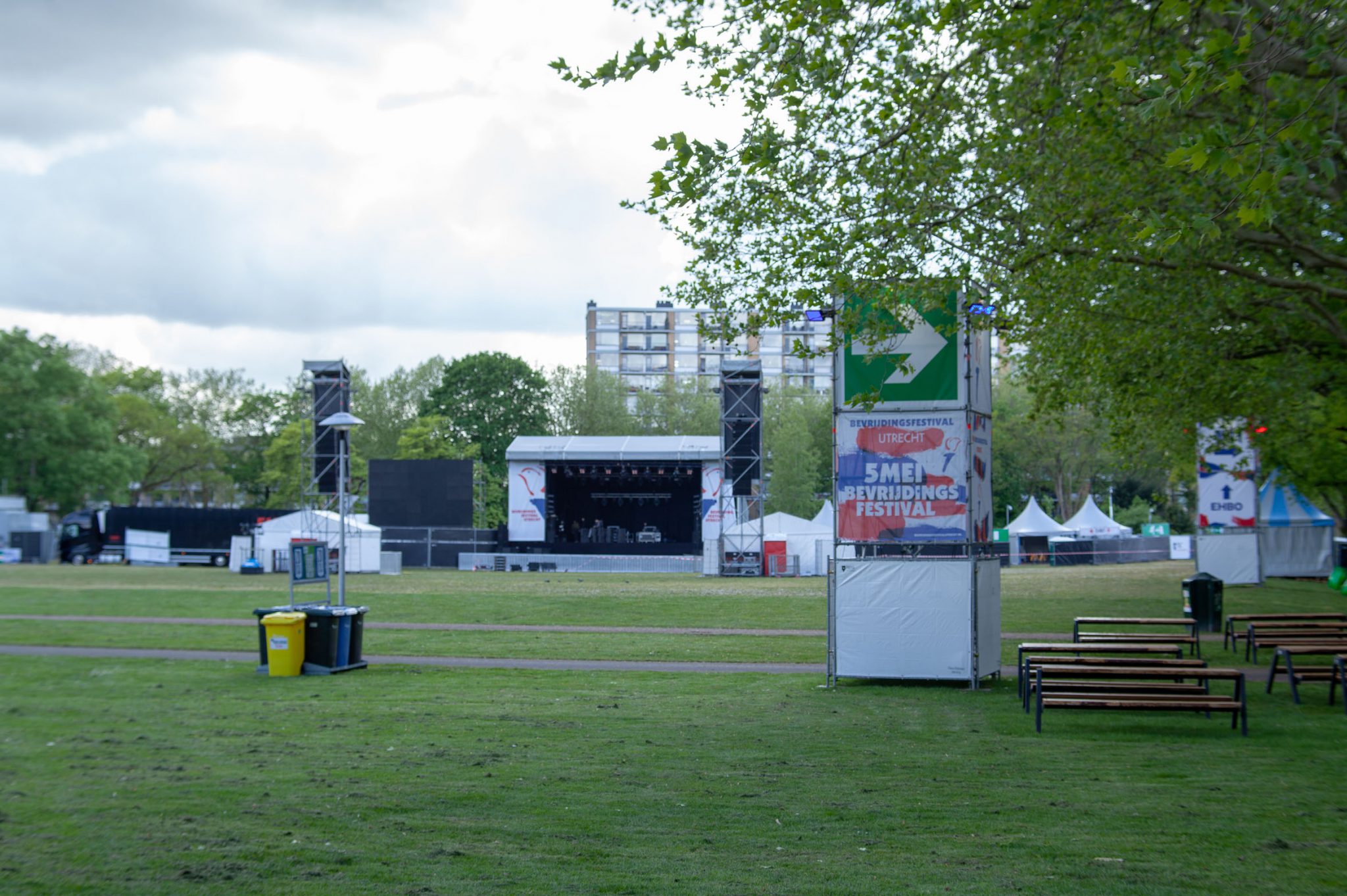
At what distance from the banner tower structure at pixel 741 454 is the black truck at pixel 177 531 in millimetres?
20623

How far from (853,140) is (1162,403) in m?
11.2

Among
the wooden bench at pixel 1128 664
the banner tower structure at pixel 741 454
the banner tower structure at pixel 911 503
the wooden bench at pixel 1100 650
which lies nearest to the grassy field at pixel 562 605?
the banner tower structure at pixel 741 454

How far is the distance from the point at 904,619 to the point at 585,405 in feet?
209

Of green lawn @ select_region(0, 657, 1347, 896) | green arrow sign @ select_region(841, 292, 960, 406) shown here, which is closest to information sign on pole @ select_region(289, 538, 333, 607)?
green lawn @ select_region(0, 657, 1347, 896)

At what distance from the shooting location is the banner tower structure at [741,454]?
41781 millimetres

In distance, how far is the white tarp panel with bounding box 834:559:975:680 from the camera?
13.0 metres

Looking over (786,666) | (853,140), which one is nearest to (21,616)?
(786,666)

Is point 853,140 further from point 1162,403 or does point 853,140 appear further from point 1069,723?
point 1162,403

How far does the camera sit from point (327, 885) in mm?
5473

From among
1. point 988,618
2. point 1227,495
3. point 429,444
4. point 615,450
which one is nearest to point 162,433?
point 429,444

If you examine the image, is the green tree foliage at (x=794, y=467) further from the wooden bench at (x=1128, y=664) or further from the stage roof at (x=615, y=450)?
the wooden bench at (x=1128, y=664)

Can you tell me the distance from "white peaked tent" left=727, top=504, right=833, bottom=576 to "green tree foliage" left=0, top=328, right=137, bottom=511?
43.9m

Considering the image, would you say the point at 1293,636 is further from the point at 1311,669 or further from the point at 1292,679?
the point at 1292,679

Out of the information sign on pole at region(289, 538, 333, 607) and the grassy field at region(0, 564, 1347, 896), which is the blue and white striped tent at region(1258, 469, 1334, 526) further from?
the information sign on pole at region(289, 538, 333, 607)
